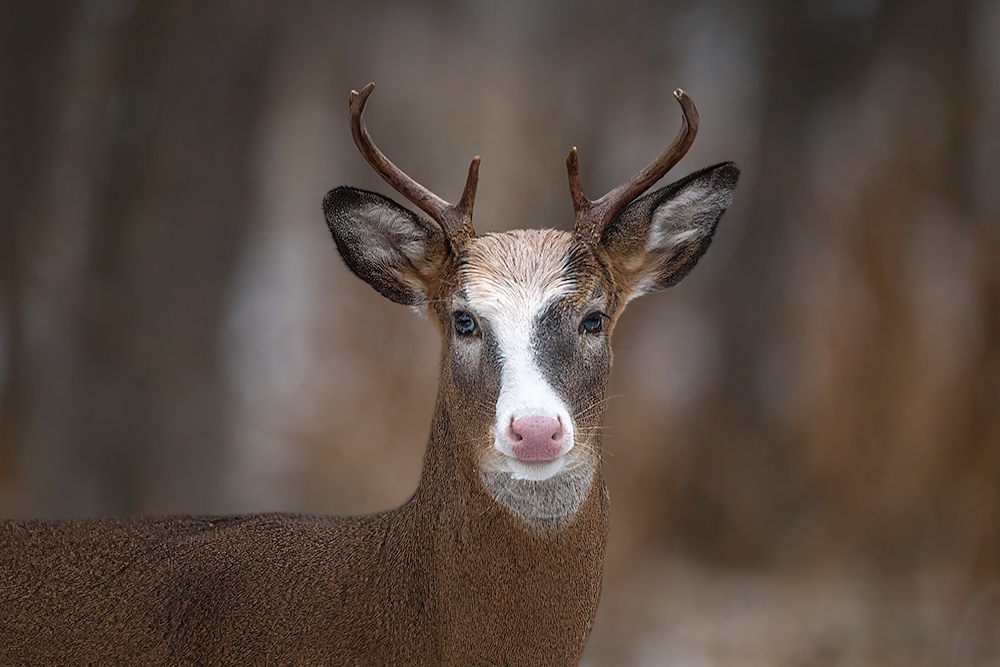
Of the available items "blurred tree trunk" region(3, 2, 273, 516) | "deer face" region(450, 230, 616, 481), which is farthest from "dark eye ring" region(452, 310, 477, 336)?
"blurred tree trunk" region(3, 2, 273, 516)

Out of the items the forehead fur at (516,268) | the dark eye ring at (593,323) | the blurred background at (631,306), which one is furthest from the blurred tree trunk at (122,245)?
the dark eye ring at (593,323)

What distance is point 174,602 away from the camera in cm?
313

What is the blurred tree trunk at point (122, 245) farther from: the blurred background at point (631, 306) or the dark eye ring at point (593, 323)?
the dark eye ring at point (593, 323)

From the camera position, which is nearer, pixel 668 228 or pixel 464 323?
pixel 464 323

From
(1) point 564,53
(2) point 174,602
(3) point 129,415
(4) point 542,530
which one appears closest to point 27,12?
(3) point 129,415

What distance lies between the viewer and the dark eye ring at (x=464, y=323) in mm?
3086

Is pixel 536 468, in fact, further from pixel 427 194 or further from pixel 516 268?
pixel 427 194

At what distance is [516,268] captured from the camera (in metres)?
3.12

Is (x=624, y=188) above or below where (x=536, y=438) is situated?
above

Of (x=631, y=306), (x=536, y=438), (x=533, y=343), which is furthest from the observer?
(x=631, y=306)

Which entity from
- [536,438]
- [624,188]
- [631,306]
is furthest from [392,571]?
[631,306]

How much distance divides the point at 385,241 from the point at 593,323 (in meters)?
0.83

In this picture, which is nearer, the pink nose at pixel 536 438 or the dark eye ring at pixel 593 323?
the pink nose at pixel 536 438

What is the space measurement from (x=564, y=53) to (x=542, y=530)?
505cm
